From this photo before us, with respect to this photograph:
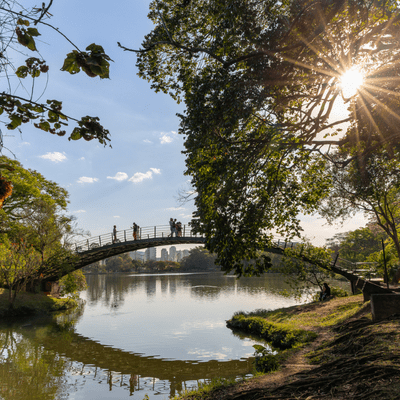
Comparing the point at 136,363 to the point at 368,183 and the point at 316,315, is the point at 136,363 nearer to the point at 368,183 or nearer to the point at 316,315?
the point at 316,315

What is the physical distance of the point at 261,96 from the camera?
25.0ft

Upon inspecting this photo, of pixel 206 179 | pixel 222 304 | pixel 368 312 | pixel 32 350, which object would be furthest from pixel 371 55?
pixel 222 304

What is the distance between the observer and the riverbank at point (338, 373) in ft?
15.1

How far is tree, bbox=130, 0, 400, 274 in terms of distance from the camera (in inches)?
293

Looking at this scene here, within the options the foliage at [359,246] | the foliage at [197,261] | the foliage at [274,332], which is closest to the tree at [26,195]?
the foliage at [274,332]

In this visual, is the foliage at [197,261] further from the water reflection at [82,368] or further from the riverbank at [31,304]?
the water reflection at [82,368]

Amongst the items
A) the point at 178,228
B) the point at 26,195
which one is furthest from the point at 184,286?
the point at 26,195

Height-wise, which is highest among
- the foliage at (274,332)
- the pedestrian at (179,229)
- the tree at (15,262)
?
the pedestrian at (179,229)

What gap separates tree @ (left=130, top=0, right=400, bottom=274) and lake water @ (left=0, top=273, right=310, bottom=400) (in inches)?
217

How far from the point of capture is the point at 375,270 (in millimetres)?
21578

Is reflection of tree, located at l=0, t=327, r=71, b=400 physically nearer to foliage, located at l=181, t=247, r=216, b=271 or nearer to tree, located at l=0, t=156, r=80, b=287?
tree, located at l=0, t=156, r=80, b=287

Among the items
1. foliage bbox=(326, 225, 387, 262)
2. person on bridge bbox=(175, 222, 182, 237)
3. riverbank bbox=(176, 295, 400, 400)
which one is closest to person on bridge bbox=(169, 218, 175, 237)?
person on bridge bbox=(175, 222, 182, 237)

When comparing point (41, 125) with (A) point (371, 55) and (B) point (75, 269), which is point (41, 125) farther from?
(B) point (75, 269)

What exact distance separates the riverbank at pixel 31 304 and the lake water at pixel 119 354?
5.03 ft
